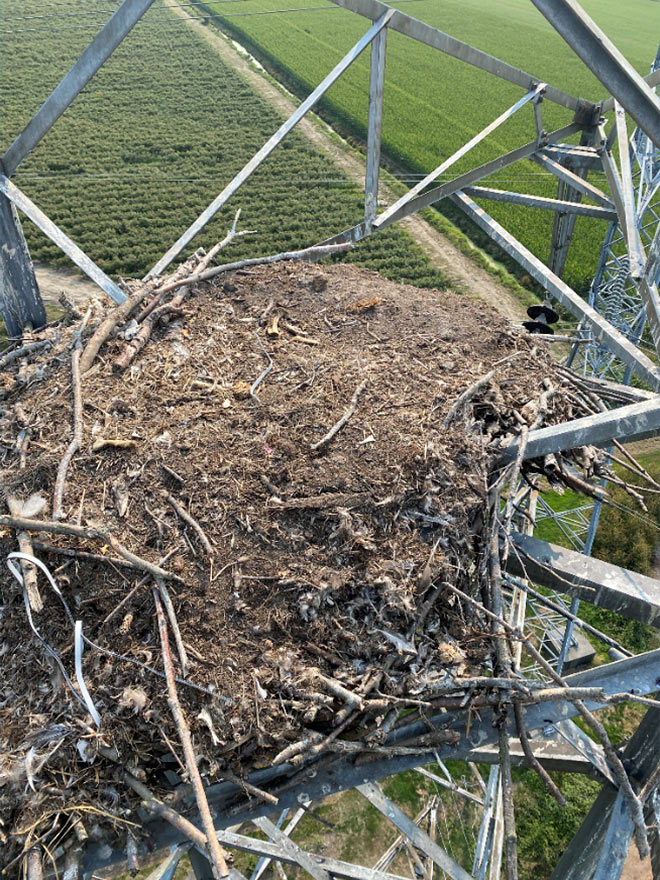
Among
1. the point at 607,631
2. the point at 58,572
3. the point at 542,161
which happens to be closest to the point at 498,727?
the point at 58,572

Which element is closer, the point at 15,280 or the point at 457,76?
the point at 15,280

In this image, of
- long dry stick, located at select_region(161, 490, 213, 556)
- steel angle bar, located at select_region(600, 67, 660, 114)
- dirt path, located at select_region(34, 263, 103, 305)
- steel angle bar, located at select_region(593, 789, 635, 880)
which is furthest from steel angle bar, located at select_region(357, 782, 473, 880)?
dirt path, located at select_region(34, 263, 103, 305)

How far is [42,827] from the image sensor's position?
2.65m

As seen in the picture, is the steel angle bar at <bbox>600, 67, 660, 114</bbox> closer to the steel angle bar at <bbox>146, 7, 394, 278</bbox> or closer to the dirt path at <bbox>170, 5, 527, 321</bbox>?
the steel angle bar at <bbox>146, 7, 394, 278</bbox>

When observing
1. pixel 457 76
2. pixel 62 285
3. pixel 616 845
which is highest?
pixel 457 76

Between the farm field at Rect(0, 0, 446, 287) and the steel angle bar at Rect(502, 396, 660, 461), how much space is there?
14.4 metres

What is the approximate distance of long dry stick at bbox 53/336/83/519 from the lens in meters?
3.38

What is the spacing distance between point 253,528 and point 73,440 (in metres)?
1.29

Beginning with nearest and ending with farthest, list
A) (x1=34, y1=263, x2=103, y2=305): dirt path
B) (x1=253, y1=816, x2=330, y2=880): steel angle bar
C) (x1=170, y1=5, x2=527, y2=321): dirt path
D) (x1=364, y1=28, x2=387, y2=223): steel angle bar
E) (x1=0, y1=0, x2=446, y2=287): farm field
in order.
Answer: (x1=253, y1=816, x2=330, y2=880): steel angle bar, (x1=364, y1=28, x2=387, y2=223): steel angle bar, (x1=34, y1=263, x2=103, y2=305): dirt path, (x1=170, y1=5, x2=527, y2=321): dirt path, (x1=0, y1=0, x2=446, y2=287): farm field

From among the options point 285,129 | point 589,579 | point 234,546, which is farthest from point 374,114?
point 589,579

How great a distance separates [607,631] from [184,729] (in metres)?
8.36

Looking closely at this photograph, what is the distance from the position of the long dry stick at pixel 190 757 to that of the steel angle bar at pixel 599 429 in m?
2.16

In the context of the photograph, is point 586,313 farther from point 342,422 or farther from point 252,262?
point 252,262

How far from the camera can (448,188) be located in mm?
6297
